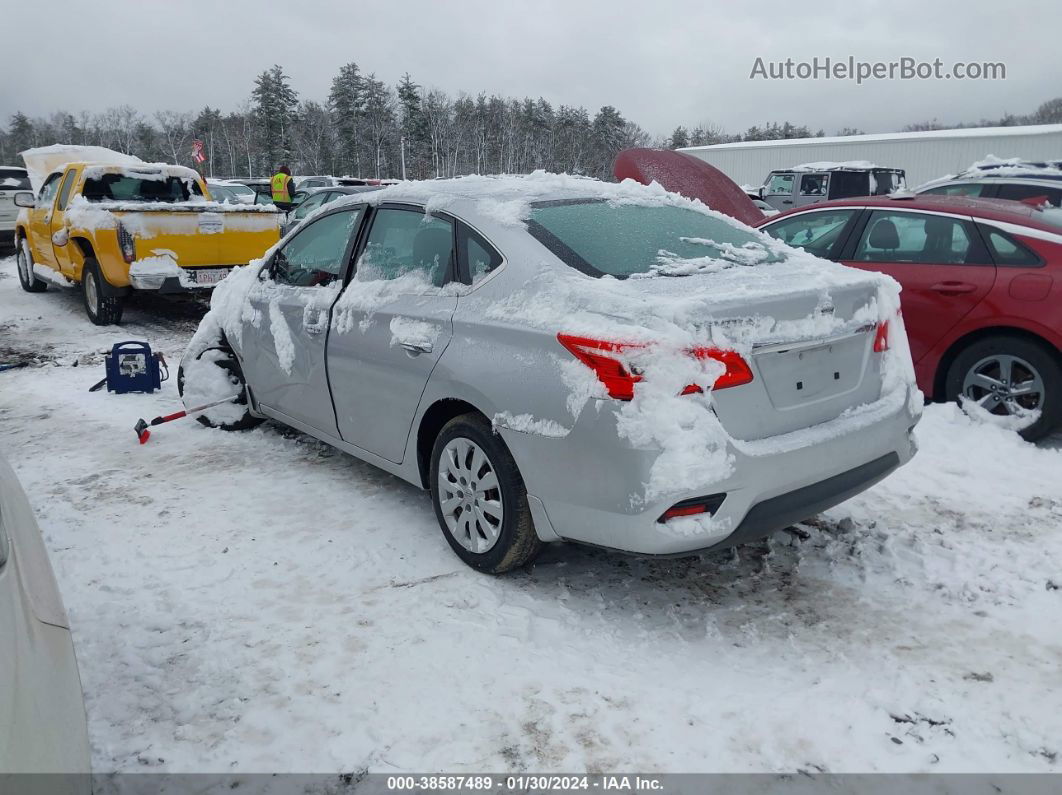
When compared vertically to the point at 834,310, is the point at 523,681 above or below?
below

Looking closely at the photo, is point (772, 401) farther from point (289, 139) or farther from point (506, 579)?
point (289, 139)

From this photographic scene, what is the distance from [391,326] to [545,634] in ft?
5.38

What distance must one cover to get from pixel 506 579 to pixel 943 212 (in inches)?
166

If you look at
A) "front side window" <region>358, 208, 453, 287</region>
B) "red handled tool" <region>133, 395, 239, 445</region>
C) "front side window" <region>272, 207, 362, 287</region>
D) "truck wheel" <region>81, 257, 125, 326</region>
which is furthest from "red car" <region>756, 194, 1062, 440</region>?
"truck wheel" <region>81, 257, 125, 326</region>

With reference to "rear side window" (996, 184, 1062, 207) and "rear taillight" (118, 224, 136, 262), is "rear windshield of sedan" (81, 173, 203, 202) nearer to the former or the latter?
"rear taillight" (118, 224, 136, 262)

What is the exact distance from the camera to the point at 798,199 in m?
21.2

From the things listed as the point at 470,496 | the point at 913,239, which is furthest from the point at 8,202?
the point at 913,239

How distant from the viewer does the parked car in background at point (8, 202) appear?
A: 15.4 m

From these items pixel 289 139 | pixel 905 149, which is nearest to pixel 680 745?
pixel 905 149

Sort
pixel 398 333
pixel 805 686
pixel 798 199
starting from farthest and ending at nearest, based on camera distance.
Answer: pixel 798 199
pixel 398 333
pixel 805 686

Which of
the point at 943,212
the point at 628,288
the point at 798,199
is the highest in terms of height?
the point at 798,199

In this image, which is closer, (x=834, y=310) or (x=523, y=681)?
(x=523, y=681)

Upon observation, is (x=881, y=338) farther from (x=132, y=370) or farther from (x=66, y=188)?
(x=66, y=188)

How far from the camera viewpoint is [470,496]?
3.51 meters
